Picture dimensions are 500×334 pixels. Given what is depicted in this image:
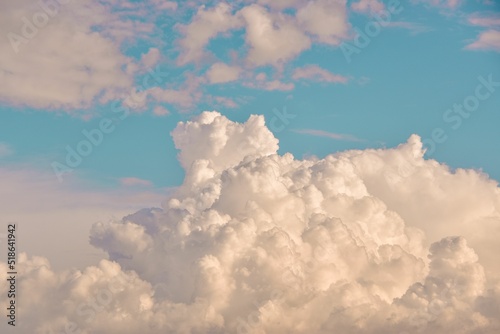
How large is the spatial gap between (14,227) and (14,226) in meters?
0.68

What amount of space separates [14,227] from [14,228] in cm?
78

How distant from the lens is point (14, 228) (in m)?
168

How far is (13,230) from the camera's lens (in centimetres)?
16712

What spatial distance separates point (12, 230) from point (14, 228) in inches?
67.0

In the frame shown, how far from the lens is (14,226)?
169125mm

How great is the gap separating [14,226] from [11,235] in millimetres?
5194

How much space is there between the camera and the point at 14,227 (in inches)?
6644

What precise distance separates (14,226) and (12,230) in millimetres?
3043

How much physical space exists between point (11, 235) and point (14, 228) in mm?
3941

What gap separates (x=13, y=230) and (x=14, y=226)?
114 inches

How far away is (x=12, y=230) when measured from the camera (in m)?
167

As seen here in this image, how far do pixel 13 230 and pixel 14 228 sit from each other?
1.47m
